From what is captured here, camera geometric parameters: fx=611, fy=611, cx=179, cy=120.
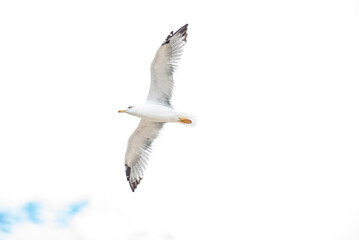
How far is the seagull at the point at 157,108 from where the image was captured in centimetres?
1135

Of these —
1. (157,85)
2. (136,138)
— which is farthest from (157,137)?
(157,85)

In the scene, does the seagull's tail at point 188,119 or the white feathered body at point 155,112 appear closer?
the white feathered body at point 155,112

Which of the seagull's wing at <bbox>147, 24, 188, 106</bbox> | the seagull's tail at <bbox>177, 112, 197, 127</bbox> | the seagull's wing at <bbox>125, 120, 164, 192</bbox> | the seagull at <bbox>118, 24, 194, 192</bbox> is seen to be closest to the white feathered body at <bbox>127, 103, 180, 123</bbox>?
the seagull at <bbox>118, 24, 194, 192</bbox>

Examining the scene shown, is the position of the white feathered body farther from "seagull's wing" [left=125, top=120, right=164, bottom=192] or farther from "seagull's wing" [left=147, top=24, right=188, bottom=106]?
"seagull's wing" [left=125, top=120, right=164, bottom=192]

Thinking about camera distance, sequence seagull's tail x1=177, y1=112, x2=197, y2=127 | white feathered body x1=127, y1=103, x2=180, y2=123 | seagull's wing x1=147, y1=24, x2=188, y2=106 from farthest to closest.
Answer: seagull's tail x1=177, y1=112, x2=197, y2=127 < white feathered body x1=127, y1=103, x2=180, y2=123 < seagull's wing x1=147, y1=24, x2=188, y2=106

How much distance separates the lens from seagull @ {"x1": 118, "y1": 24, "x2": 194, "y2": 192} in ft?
37.2

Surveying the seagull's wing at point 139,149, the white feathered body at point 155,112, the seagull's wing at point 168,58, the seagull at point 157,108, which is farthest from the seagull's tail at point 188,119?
the seagull's wing at point 139,149

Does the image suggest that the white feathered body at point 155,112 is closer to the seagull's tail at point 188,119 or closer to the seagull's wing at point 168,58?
the seagull's tail at point 188,119

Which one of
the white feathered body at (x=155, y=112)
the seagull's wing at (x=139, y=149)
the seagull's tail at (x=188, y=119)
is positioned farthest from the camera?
the seagull's wing at (x=139, y=149)

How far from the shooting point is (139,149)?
1257 centimetres

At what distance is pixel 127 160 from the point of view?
12773 mm

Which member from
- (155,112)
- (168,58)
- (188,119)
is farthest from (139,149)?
(168,58)

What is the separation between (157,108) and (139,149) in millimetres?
1330

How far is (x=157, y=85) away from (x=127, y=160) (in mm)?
2003
